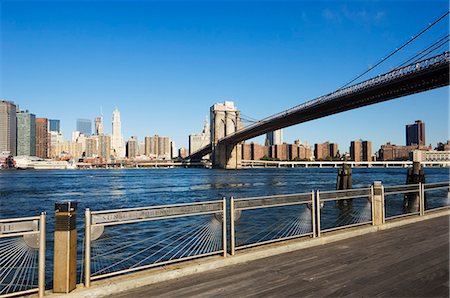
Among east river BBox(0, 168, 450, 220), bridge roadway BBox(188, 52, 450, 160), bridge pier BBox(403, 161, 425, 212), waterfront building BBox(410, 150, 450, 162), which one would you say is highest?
bridge roadway BBox(188, 52, 450, 160)

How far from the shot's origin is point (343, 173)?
32031 mm

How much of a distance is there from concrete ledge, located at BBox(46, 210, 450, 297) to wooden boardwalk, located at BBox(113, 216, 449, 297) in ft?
0.43

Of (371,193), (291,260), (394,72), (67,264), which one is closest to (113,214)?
(67,264)

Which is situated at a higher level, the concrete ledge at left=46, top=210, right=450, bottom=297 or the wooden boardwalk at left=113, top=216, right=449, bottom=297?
the concrete ledge at left=46, top=210, right=450, bottom=297

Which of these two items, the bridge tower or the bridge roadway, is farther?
the bridge tower

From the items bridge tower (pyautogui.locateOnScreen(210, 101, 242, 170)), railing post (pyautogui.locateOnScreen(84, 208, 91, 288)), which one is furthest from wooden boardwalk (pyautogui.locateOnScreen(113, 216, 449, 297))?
bridge tower (pyautogui.locateOnScreen(210, 101, 242, 170))

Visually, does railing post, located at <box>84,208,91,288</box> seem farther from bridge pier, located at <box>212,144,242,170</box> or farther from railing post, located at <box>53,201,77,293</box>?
bridge pier, located at <box>212,144,242,170</box>

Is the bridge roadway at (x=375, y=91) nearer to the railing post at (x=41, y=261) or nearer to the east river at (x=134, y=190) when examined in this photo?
the east river at (x=134, y=190)

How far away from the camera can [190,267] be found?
560cm

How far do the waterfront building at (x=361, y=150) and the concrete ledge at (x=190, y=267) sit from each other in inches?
7432

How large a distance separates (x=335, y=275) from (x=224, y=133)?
121 m

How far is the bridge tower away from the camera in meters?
112

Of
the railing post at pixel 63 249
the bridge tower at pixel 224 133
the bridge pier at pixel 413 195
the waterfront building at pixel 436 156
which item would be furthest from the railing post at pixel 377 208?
the waterfront building at pixel 436 156

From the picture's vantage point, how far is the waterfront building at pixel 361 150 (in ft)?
609
